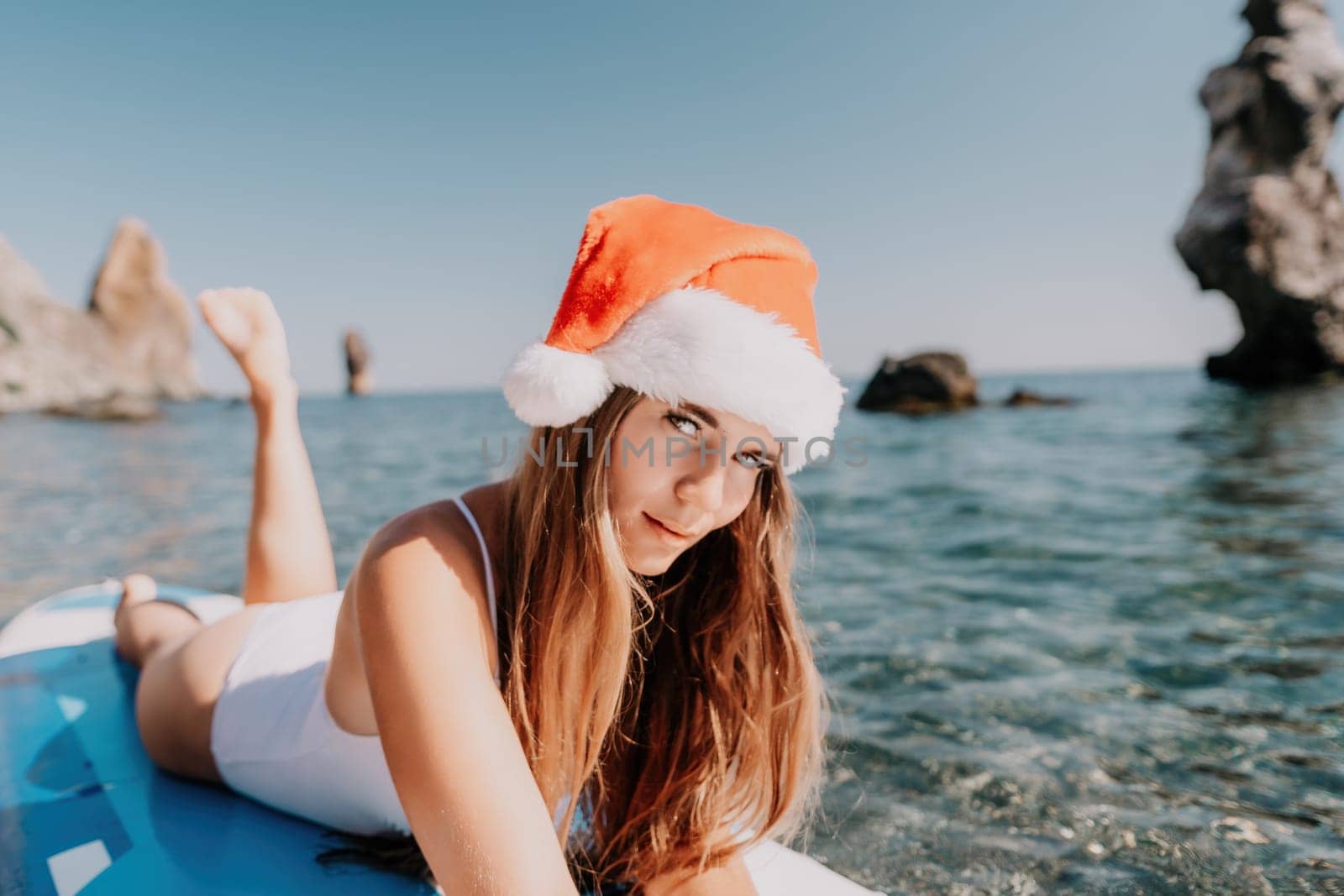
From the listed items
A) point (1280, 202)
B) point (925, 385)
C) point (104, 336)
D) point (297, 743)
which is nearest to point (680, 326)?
point (297, 743)

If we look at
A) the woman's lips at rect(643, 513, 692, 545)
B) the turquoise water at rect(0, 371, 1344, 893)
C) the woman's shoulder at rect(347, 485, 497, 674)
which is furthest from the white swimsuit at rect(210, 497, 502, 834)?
the woman's lips at rect(643, 513, 692, 545)

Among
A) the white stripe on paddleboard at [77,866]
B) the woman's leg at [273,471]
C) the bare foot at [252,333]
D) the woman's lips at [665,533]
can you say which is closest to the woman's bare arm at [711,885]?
the woman's lips at [665,533]

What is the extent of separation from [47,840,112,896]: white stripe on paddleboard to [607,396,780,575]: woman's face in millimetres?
1414

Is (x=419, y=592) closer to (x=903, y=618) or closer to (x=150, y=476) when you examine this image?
(x=903, y=618)

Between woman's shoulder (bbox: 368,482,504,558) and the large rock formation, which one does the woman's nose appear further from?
the large rock formation

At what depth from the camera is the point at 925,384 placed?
2223cm

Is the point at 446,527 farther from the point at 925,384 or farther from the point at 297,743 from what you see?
the point at 925,384

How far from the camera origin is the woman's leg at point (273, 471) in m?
2.72

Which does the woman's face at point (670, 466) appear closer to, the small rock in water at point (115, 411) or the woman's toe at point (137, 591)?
the woman's toe at point (137, 591)

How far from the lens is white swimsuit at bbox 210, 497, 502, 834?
177 centimetres

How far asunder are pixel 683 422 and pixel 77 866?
1688mm

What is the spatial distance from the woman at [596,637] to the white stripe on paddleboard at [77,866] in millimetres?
312

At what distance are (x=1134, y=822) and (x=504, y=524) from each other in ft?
7.11

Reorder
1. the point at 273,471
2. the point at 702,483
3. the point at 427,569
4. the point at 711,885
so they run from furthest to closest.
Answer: the point at 273,471, the point at 711,885, the point at 702,483, the point at 427,569
